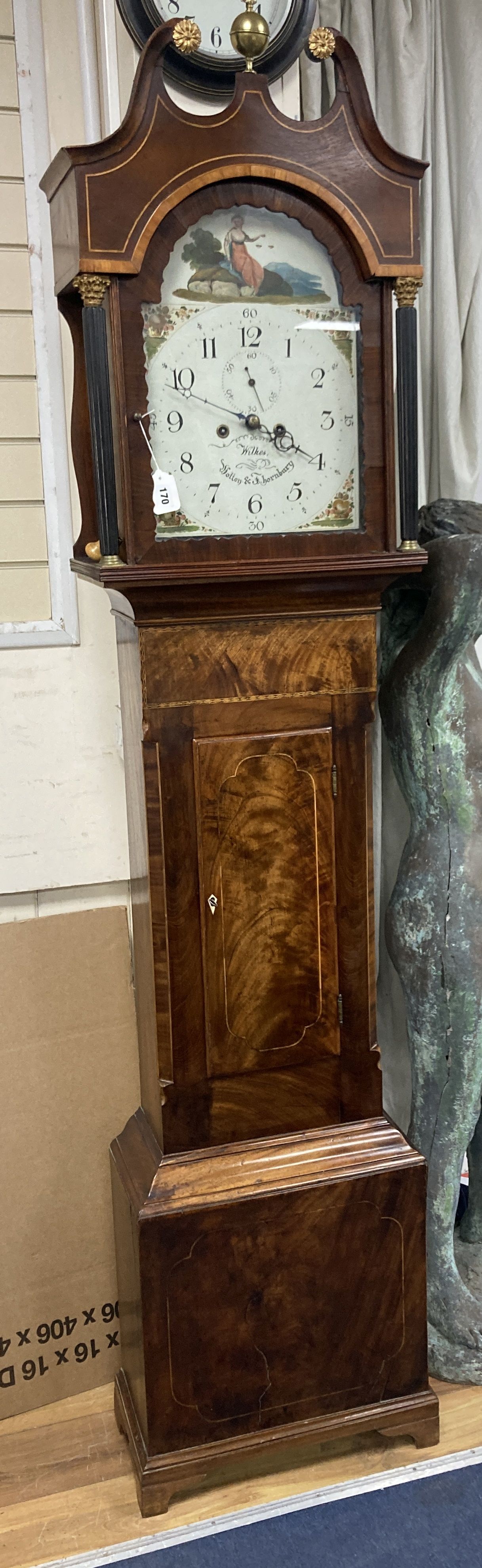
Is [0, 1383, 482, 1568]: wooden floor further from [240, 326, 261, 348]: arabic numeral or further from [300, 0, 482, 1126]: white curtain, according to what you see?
[240, 326, 261, 348]: arabic numeral

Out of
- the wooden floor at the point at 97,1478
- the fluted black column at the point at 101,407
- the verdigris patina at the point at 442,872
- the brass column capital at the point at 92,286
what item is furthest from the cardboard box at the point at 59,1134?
the brass column capital at the point at 92,286

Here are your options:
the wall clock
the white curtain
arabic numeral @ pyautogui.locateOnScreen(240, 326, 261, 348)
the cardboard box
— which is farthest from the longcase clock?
the white curtain

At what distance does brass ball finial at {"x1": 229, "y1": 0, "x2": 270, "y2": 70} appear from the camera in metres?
1.50

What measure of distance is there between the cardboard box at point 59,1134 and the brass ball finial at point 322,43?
1308mm

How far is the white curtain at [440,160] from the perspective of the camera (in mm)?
2086

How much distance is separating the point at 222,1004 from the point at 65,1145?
21.5 inches

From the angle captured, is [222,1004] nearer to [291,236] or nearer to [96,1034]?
[96,1034]

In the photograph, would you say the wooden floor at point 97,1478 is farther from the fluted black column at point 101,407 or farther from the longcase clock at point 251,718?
the fluted black column at point 101,407

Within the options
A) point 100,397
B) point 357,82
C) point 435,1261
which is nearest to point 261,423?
point 100,397

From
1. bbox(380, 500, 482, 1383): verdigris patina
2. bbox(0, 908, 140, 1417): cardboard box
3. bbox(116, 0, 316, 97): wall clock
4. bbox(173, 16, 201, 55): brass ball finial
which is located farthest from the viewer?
bbox(0, 908, 140, 1417): cardboard box

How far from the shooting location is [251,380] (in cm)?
159

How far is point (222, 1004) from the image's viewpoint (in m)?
1.76

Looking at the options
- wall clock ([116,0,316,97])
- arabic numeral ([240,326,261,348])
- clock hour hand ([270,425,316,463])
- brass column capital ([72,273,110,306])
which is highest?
wall clock ([116,0,316,97])

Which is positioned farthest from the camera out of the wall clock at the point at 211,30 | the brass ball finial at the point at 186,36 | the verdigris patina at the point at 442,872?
the verdigris patina at the point at 442,872
